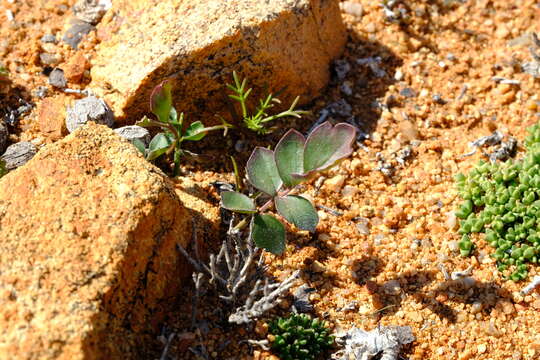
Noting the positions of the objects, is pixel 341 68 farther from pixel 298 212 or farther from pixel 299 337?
pixel 299 337

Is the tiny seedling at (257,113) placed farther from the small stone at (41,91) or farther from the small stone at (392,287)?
the small stone at (41,91)

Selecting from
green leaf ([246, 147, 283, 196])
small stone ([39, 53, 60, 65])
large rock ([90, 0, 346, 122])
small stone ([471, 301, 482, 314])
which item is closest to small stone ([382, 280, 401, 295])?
small stone ([471, 301, 482, 314])

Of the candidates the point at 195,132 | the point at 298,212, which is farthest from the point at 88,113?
the point at 298,212

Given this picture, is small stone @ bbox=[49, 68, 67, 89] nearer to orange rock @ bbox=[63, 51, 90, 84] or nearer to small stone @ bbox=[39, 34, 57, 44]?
orange rock @ bbox=[63, 51, 90, 84]

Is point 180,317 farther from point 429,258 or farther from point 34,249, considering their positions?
point 429,258

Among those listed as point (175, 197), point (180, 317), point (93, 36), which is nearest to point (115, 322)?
point (180, 317)

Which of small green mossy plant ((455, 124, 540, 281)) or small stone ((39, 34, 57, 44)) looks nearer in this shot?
small green mossy plant ((455, 124, 540, 281))
